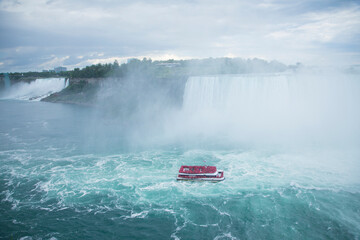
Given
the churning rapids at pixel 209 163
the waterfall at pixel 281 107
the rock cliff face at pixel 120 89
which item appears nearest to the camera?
the churning rapids at pixel 209 163

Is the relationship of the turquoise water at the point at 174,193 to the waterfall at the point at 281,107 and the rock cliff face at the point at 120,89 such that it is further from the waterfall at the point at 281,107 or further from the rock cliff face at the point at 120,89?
the rock cliff face at the point at 120,89

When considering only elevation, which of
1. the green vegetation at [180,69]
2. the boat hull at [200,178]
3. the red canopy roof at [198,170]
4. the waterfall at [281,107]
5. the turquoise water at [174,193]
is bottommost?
the turquoise water at [174,193]

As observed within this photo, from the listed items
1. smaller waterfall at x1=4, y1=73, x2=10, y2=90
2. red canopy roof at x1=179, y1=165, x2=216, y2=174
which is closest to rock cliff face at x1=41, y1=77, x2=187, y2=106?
red canopy roof at x1=179, y1=165, x2=216, y2=174

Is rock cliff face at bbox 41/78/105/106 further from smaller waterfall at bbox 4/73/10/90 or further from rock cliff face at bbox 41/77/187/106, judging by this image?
smaller waterfall at bbox 4/73/10/90

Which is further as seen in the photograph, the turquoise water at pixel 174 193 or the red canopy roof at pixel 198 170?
the red canopy roof at pixel 198 170

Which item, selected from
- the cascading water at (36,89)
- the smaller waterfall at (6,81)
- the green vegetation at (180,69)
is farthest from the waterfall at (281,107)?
the smaller waterfall at (6,81)

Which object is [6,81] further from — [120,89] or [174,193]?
[174,193]
